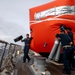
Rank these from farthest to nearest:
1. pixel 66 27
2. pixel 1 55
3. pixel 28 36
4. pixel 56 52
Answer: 1. pixel 28 36
2. pixel 66 27
3. pixel 56 52
4. pixel 1 55

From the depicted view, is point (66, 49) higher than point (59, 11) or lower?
lower

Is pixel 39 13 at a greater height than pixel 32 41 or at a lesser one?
greater

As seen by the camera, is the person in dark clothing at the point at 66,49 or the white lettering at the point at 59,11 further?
the white lettering at the point at 59,11

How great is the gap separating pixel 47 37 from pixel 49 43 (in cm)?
30

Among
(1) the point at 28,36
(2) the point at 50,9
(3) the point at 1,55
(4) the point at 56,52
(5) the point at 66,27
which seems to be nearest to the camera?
(3) the point at 1,55

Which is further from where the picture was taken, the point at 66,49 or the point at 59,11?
the point at 59,11

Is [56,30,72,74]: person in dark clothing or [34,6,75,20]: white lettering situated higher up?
[34,6,75,20]: white lettering

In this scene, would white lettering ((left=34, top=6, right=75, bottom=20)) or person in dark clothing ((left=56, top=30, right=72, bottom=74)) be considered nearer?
person in dark clothing ((left=56, top=30, right=72, bottom=74))

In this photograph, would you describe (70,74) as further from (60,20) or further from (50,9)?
(50,9)

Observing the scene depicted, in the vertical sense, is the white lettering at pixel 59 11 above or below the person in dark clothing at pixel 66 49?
above

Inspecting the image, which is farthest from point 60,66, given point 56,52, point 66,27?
point 66,27

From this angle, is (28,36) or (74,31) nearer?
(74,31)

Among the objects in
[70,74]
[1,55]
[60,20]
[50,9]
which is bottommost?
[70,74]

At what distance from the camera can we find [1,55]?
685cm
